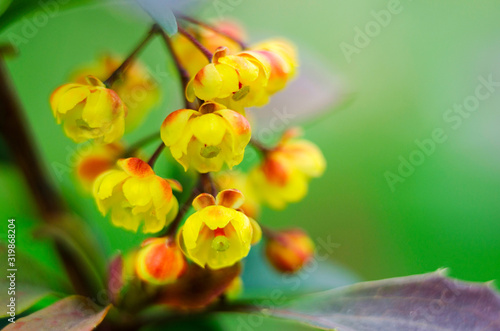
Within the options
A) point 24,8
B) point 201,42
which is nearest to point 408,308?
point 201,42

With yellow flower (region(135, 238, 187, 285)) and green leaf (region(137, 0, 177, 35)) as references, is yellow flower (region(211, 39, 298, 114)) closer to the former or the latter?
green leaf (region(137, 0, 177, 35))

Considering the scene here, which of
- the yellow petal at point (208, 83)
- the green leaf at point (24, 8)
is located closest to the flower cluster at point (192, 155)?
the yellow petal at point (208, 83)

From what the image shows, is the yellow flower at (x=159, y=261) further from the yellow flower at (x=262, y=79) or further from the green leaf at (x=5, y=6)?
the green leaf at (x=5, y=6)

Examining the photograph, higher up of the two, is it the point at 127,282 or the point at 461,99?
the point at 461,99

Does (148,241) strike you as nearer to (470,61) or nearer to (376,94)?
(376,94)

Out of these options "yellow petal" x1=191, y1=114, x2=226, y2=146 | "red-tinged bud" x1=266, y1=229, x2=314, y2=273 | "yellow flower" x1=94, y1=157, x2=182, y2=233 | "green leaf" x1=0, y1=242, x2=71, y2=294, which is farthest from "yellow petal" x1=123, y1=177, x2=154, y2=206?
"red-tinged bud" x1=266, y1=229, x2=314, y2=273

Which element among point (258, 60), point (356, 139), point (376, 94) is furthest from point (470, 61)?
point (258, 60)

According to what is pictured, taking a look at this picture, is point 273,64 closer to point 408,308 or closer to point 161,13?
point 161,13
